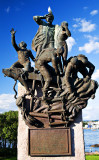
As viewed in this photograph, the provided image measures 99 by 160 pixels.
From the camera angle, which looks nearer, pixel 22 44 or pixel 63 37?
pixel 63 37

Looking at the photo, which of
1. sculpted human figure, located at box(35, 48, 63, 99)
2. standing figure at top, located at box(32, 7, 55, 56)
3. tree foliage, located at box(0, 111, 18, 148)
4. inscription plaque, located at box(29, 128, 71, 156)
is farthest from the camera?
tree foliage, located at box(0, 111, 18, 148)

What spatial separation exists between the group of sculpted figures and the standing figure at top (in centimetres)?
19

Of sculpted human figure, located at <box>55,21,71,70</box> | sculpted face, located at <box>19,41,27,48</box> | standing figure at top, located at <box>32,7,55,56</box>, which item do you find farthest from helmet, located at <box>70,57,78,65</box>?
sculpted face, located at <box>19,41,27,48</box>

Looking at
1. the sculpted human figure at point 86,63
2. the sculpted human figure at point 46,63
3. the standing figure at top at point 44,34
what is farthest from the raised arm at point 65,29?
the sculpted human figure at point 86,63

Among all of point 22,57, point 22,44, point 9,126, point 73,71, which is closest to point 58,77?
point 73,71

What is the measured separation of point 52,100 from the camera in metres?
5.75

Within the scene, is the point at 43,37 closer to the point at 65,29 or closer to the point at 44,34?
the point at 44,34

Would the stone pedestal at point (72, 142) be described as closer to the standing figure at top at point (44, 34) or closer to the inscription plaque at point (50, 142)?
the inscription plaque at point (50, 142)

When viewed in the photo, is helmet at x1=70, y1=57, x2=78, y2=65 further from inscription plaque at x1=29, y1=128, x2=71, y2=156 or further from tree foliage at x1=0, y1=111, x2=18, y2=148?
tree foliage at x1=0, y1=111, x2=18, y2=148

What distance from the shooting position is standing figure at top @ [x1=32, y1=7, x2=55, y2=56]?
6.57m

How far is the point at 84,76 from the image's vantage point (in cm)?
614

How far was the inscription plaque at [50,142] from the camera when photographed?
5367 mm

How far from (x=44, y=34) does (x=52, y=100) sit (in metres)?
2.56

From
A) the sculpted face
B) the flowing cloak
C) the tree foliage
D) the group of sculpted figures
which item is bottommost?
the tree foliage
